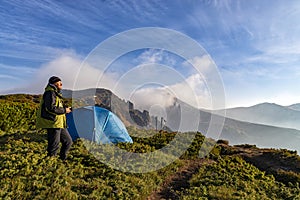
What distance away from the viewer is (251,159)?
17.9 meters

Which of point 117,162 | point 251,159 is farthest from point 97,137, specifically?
point 251,159

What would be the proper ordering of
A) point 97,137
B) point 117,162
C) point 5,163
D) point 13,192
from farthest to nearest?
point 97,137 → point 117,162 → point 5,163 → point 13,192

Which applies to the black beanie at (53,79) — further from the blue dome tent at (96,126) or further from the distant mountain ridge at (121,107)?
the blue dome tent at (96,126)

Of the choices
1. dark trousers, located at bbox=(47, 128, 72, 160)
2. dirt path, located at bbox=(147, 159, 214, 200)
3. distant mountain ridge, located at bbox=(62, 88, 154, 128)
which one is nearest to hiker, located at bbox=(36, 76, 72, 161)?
dark trousers, located at bbox=(47, 128, 72, 160)

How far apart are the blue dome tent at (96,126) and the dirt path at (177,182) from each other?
3.92 meters

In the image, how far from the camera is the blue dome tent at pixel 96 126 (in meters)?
14.8

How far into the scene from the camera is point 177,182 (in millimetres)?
11391

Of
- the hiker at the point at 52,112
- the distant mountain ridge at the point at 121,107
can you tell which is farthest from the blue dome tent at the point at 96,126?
the hiker at the point at 52,112

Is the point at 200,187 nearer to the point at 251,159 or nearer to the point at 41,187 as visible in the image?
the point at 41,187

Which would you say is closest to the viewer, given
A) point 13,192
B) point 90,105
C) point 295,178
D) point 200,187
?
point 13,192

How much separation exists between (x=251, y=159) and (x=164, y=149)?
5670mm

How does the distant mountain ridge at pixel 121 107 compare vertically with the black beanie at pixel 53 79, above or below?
below

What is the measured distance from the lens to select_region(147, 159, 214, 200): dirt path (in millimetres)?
9836

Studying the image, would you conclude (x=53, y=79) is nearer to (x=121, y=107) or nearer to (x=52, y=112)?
(x=52, y=112)
